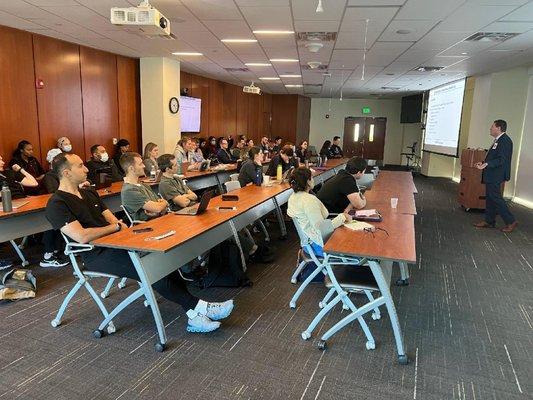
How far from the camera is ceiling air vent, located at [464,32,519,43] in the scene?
5497 millimetres

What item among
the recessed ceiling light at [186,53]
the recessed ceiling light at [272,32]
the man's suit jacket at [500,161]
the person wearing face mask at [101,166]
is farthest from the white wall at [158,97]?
the man's suit jacket at [500,161]

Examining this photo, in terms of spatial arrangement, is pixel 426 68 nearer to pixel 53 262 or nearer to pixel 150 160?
pixel 150 160

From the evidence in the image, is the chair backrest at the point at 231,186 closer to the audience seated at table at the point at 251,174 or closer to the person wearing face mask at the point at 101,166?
the audience seated at table at the point at 251,174

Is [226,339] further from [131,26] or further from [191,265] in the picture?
[131,26]

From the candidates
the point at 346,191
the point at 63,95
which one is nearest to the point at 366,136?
the point at 63,95

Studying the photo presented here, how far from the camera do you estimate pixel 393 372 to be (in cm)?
252

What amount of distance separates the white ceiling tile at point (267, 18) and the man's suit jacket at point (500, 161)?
372 cm

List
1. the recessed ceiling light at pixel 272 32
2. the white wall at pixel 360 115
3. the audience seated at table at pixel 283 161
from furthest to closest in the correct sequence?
the white wall at pixel 360 115 < the audience seated at table at pixel 283 161 < the recessed ceiling light at pixel 272 32

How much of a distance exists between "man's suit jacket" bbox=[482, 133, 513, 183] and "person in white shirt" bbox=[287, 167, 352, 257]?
13.6 feet

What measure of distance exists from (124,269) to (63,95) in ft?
16.8

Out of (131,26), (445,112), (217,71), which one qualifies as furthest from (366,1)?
(445,112)

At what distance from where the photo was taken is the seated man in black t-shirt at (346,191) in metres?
3.94

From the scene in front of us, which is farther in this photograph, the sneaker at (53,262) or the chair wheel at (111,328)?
the sneaker at (53,262)

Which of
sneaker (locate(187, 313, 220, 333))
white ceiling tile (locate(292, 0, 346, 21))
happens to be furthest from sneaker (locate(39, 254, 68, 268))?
white ceiling tile (locate(292, 0, 346, 21))
